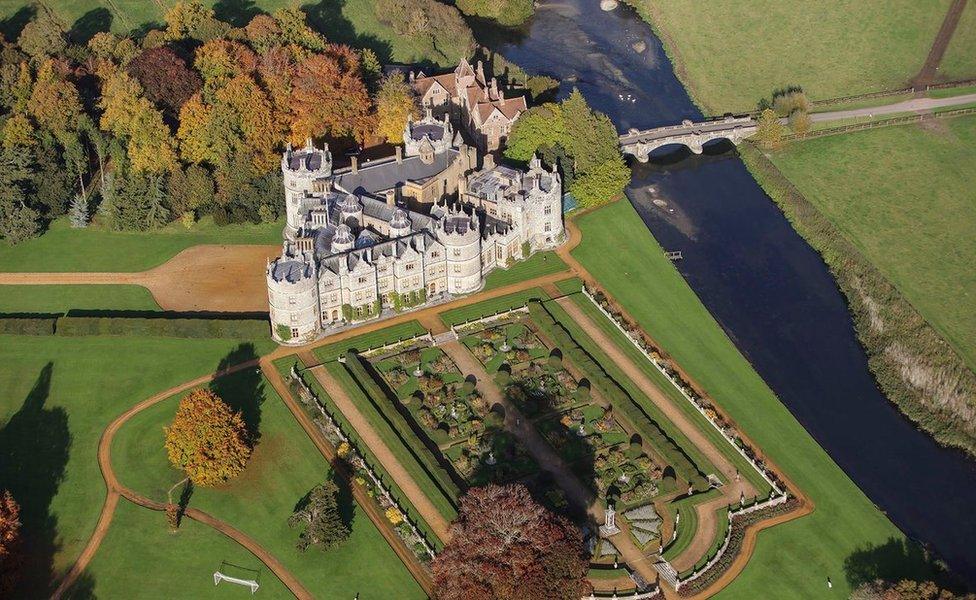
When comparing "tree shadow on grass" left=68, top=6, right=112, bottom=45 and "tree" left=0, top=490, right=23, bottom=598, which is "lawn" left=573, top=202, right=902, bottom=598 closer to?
"tree" left=0, top=490, right=23, bottom=598

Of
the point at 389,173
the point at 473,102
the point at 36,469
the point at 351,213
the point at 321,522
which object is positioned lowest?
the point at 321,522

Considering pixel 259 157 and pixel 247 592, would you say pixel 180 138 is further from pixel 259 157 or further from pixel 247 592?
pixel 247 592

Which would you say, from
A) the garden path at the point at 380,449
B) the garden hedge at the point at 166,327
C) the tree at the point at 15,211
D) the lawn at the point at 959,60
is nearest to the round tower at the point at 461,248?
the garden path at the point at 380,449

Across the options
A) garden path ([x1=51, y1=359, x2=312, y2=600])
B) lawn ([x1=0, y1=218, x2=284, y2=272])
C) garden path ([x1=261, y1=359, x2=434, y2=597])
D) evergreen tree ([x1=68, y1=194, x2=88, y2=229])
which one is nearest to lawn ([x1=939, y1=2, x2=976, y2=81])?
lawn ([x1=0, y1=218, x2=284, y2=272])

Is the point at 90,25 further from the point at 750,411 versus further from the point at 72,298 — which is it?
the point at 750,411

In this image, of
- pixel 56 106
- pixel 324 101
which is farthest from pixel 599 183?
pixel 56 106

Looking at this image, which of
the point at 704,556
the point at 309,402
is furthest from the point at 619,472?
the point at 309,402

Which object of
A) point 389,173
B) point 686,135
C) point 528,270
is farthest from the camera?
point 686,135
